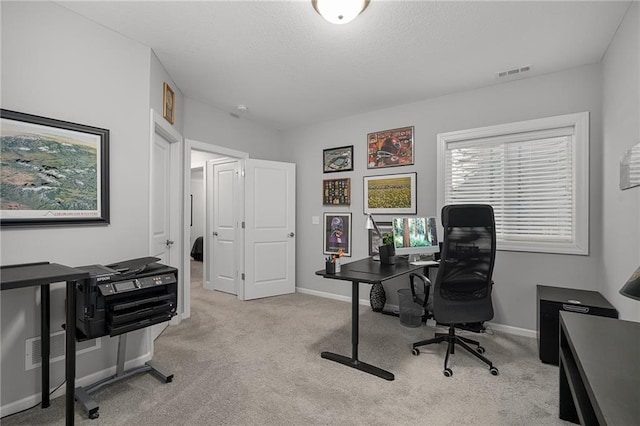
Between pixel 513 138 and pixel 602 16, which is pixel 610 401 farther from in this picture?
pixel 513 138

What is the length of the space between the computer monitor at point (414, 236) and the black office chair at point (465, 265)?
79 cm

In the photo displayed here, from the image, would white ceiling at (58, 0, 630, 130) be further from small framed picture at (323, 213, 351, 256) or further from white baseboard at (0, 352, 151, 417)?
white baseboard at (0, 352, 151, 417)

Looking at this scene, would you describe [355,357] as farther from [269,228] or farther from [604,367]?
[269,228]

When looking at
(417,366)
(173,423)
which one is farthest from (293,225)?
(173,423)

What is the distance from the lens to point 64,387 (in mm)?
2193

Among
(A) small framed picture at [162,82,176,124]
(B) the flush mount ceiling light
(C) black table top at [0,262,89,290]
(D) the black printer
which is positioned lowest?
(D) the black printer

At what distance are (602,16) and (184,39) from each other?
10.6 ft

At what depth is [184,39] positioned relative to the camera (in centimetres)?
259

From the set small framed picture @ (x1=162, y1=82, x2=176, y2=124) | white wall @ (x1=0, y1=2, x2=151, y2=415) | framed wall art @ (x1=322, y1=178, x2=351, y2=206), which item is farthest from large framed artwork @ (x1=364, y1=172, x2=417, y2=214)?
white wall @ (x1=0, y1=2, x2=151, y2=415)

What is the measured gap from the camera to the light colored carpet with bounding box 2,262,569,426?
1.95 metres

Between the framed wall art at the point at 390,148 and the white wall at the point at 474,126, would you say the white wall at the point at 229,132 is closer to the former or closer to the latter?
the white wall at the point at 474,126

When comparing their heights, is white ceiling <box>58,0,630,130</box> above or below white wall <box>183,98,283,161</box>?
above

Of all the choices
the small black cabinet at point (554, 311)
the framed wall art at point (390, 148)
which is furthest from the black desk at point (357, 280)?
the framed wall art at point (390, 148)

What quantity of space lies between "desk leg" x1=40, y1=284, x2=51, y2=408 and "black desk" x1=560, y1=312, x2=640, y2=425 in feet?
8.94
